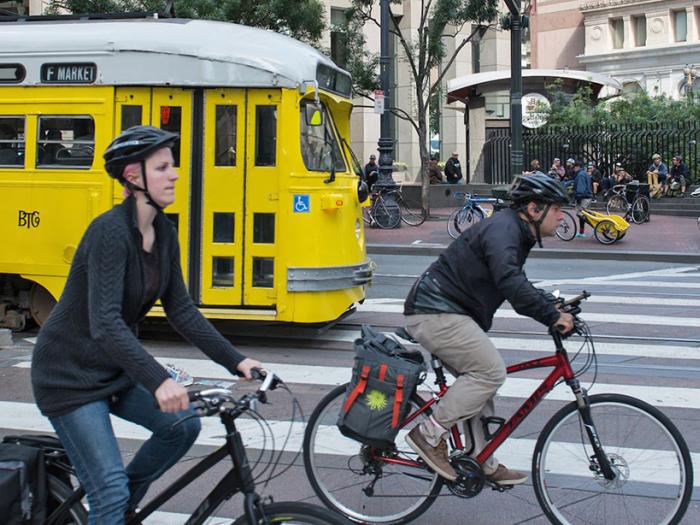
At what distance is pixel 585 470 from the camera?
4.40 m

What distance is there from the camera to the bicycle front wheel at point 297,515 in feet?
9.77

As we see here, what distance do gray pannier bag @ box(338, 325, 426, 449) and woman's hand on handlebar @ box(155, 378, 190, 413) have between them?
1543mm

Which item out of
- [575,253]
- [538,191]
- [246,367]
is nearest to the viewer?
[246,367]

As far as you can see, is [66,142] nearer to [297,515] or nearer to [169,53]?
[169,53]

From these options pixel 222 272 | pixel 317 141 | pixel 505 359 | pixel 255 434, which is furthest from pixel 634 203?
pixel 255 434

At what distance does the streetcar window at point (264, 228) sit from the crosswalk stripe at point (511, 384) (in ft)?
3.94

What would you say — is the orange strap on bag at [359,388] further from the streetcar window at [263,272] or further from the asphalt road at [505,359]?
the streetcar window at [263,272]

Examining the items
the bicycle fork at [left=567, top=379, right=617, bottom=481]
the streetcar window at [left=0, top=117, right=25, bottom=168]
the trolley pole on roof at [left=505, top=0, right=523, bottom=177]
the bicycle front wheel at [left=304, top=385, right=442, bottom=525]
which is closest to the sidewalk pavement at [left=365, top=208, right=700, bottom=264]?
the trolley pole on roof at [left=505, top=0, right=523, bottom=177]

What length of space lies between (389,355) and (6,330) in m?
5.89

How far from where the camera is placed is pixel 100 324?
3.09 meters

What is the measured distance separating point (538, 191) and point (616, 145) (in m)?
26.5

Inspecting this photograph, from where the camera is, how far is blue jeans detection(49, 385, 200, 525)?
10.4 feet

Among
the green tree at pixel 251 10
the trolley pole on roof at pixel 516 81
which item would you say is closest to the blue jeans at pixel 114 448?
the trolley pole on roof at pixel 516 81

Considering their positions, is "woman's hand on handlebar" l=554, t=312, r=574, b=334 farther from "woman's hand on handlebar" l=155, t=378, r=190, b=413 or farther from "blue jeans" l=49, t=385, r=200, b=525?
A: "woman's hand on handlebar" l=155, t=378, r=190, b=413
